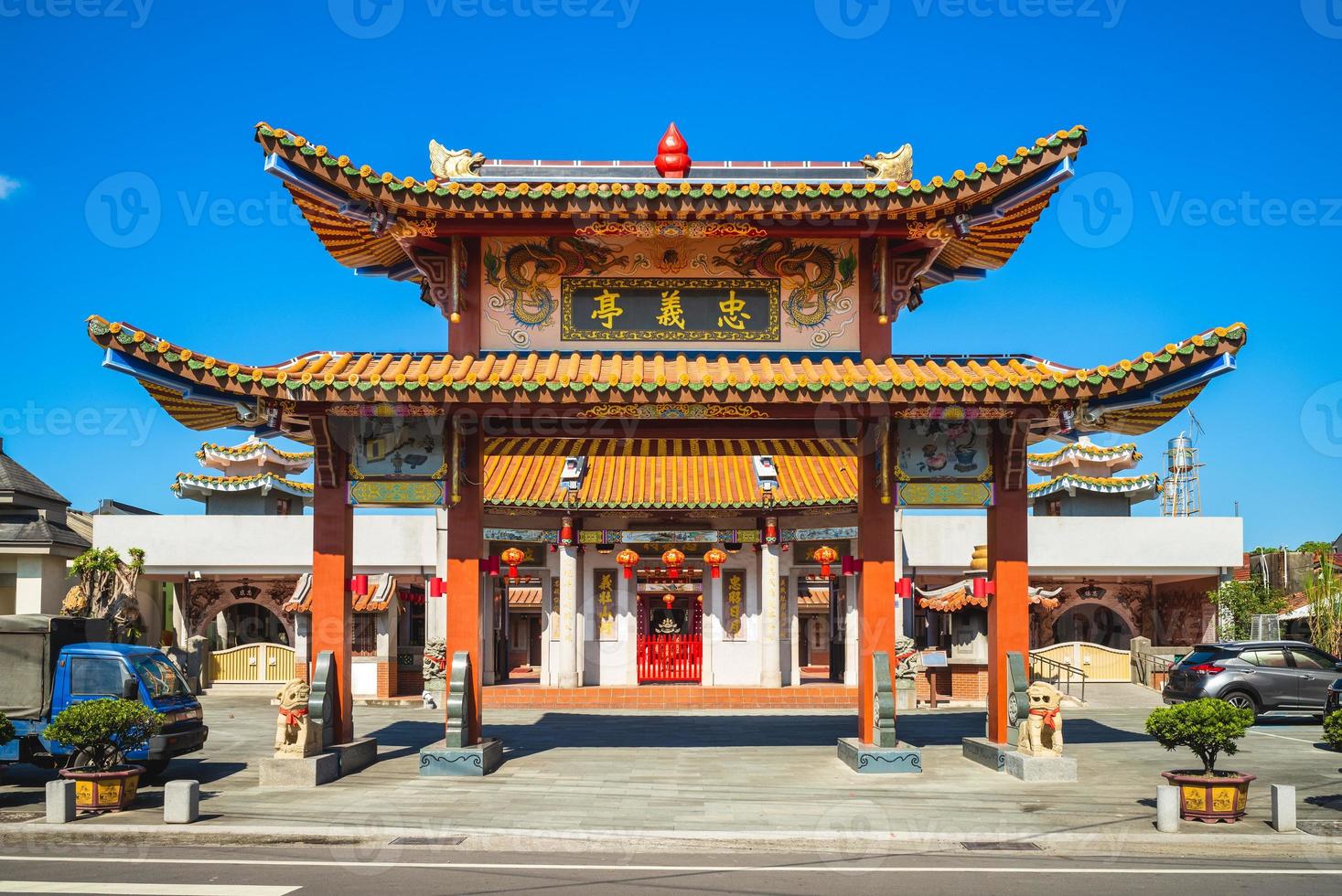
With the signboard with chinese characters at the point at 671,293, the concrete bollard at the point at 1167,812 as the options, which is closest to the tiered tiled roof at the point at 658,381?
the signboard with chinese characters at the point at 671,293

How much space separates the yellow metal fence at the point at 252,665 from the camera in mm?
30125

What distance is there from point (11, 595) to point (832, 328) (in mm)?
27774

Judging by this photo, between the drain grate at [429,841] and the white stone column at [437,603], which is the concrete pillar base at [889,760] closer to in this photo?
the drain grate at [429,841]

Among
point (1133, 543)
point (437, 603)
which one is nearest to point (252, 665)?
point (437, 603)

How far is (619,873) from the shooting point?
9578mm

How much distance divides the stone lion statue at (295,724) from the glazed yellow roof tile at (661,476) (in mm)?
11826

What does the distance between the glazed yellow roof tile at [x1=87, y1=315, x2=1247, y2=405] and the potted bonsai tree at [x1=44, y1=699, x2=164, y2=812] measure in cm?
374

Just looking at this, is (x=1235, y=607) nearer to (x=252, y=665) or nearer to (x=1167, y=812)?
(x=1167, y=812)

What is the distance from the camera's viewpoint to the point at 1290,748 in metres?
18.2

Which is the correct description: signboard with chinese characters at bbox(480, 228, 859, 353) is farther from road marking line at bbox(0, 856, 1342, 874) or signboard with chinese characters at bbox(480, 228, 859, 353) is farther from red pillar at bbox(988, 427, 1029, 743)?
road marking line at bbox(0, 856, 1342, 874)

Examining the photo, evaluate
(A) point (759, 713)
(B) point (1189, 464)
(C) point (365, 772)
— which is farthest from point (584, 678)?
(B) point (1189, 464)

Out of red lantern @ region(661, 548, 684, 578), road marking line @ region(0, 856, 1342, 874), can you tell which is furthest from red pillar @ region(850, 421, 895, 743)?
red lantern @ region(661, 548, 684, 578)

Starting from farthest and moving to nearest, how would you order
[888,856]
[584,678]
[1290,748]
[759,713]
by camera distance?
[584,678], [759,713], [1290,748], [888,856]

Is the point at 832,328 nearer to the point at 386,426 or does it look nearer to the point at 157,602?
the point at 386,426
